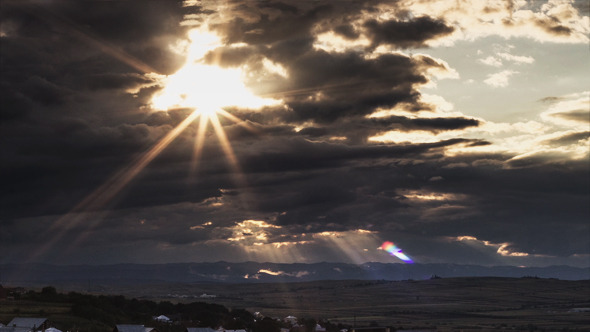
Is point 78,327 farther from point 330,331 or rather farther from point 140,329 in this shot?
point 330,331

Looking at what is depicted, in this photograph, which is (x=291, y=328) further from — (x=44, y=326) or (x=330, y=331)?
(x=44, y=326)

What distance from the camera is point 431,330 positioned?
187000 millimetres

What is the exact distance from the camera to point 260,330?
182 meters

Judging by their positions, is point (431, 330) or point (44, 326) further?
point (431, 330)

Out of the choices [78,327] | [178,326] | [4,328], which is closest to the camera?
[4,328]

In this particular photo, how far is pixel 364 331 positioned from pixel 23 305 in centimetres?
7951

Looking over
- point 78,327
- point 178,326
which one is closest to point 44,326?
point 78,327

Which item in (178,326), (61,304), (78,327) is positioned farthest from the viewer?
(61,304)

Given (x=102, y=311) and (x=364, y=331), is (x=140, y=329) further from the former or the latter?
(x=364, y=331)

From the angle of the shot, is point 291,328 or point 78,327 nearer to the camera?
point 78,327

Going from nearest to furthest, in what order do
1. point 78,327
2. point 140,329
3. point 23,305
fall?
point 140,329, point 78,327, point 23,305

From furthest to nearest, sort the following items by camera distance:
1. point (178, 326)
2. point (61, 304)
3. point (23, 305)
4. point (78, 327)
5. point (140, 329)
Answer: point (61, 304) < point (23, 305) < point (178, 326) < point (78, 327) < point (140, 329)

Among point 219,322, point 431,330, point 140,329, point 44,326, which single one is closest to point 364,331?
point 431,330

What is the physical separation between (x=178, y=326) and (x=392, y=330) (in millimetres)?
55273
